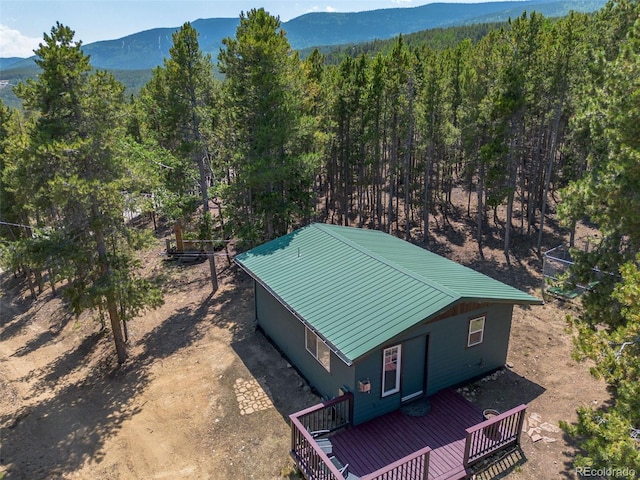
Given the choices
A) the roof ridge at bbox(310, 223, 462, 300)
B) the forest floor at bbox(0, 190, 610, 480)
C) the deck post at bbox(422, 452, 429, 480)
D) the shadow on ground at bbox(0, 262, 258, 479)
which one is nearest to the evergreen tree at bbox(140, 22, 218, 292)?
the shadow on ground at bbox(0, 262, 258, 479)

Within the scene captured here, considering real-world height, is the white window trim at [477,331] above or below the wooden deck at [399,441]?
above

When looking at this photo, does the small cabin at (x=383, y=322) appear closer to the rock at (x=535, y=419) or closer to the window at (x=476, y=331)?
the window at (x=476, y=331)

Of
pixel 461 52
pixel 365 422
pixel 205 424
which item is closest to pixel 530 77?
pixel 461 52

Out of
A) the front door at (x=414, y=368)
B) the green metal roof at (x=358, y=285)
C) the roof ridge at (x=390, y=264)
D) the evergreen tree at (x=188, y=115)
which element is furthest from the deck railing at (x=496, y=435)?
the evergreen tree at (x=188, y=115)

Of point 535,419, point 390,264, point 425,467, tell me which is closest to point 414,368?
point 425,467

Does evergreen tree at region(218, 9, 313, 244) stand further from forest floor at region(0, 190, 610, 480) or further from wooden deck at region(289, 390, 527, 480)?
wooden deck at region(289, 390, 527, 480)

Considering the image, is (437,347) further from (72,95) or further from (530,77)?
(530,77)
